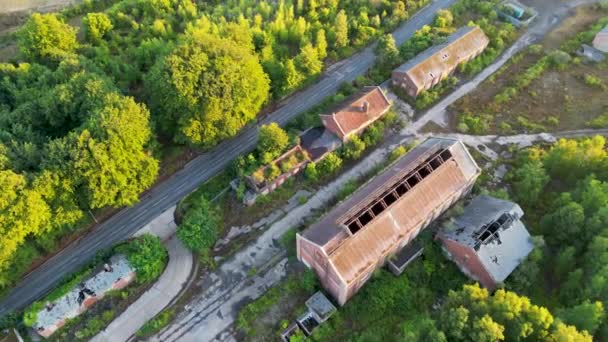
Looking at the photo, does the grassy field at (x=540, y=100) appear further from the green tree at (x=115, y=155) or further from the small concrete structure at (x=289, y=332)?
the green tree at (x=115, y=155)

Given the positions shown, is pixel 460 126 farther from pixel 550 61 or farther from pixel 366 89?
pixel 550 61

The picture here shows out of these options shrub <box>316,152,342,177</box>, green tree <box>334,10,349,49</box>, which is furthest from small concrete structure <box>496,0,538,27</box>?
shrub <box>316,152,342,177</box>

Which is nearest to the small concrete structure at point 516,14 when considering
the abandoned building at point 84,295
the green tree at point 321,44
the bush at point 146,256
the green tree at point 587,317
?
the green tree at point 321,44

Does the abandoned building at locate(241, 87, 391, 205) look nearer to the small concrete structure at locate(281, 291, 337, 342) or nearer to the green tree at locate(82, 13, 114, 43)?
the small concrete structure at locate(281, 291, 337, 342)

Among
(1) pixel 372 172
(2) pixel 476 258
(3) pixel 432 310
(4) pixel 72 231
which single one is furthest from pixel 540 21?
(4) pixel 72 231

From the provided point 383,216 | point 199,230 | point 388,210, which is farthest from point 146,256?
point 388,210
